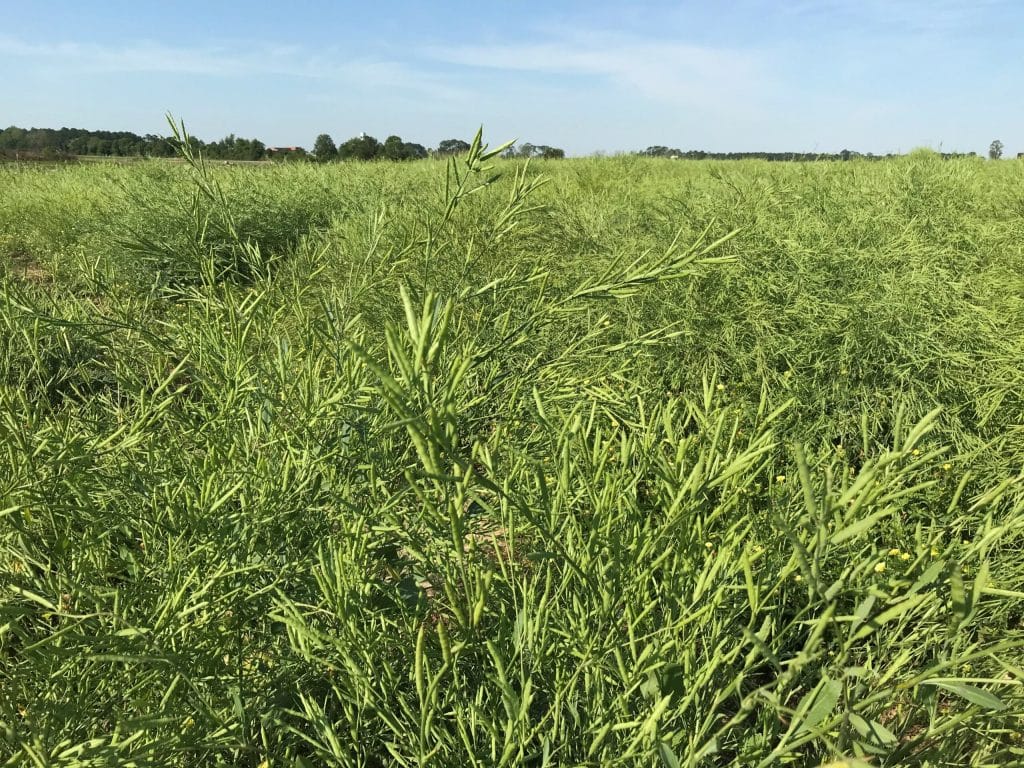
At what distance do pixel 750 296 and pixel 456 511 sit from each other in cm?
232

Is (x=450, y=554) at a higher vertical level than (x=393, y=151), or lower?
lower

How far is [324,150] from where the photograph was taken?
10953 mm

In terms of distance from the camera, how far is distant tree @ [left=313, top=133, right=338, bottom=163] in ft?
32.0

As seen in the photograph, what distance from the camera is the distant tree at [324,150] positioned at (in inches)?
384

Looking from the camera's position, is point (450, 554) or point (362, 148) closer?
point (450, 554)

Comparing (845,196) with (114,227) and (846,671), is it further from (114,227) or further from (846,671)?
(114,227)

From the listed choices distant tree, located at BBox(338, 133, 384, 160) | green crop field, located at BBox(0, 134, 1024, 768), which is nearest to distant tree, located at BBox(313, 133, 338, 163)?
distant tree, located at BBox(338, 133, 384, 160)

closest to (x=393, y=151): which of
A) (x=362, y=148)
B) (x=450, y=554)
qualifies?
(x=362, y=148)

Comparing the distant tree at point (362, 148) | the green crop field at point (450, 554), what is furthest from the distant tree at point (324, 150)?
the green crop field at point (450, 554)

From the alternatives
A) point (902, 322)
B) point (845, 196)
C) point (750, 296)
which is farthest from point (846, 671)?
point (845, 196)

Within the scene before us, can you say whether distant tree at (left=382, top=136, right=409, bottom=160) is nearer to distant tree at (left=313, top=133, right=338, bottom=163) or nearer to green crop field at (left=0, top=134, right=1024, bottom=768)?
distant tree at (left=313, top=133, right=338, bottom=163)

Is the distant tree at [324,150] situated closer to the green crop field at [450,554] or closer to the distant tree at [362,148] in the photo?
the distant tree at [362,148]

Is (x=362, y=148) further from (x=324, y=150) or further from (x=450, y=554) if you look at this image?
(x=450, y=554)

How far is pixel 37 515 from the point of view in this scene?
0.93 metres
